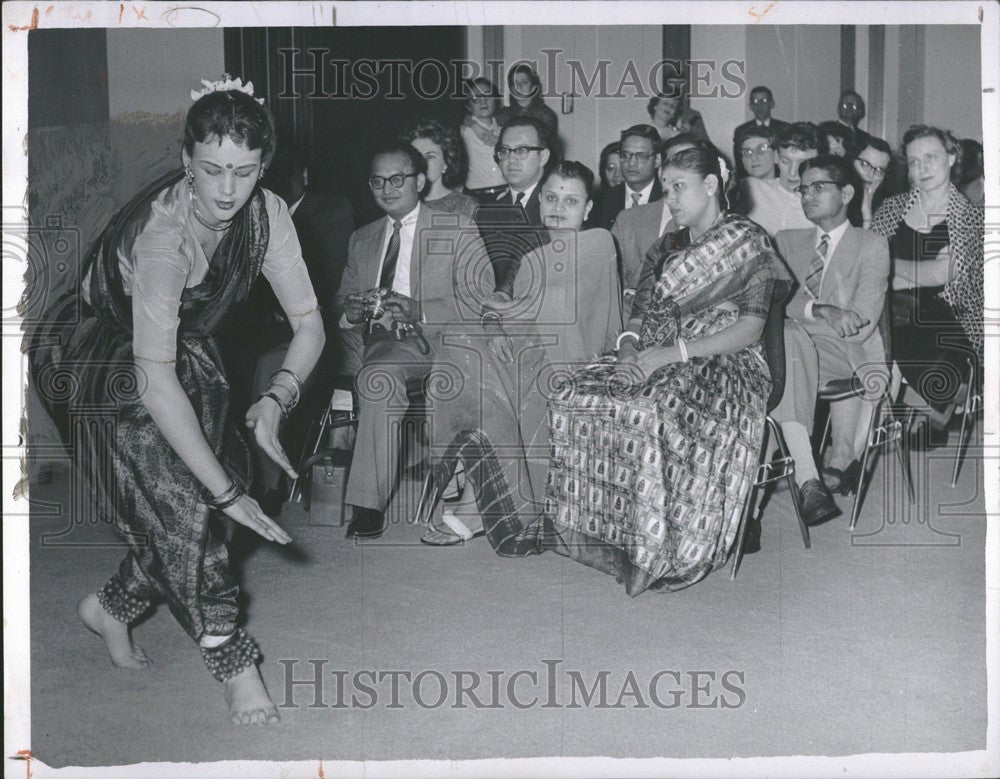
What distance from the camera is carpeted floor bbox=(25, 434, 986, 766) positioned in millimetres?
3816

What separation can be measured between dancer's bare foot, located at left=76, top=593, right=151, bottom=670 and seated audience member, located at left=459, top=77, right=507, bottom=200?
1877 millimetres

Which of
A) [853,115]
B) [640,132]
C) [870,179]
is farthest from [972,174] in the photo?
[640,132]

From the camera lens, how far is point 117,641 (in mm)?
3811

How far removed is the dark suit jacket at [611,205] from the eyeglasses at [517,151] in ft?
0.93

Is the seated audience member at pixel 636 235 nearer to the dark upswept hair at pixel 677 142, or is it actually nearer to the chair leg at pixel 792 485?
the dark upswept hair at pixel 677 142

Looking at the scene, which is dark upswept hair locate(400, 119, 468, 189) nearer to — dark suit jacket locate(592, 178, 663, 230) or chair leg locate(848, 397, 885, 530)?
dark suit jacket locate(592, 178, 663, 230)

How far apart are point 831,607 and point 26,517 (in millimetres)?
2771

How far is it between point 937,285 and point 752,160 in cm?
79

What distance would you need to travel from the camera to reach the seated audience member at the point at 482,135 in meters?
3.96

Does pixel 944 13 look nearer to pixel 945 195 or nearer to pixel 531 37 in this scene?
pixel 945 195

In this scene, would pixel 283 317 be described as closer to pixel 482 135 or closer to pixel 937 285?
pixel 482 135

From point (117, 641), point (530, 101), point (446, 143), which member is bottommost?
point (117, 641)

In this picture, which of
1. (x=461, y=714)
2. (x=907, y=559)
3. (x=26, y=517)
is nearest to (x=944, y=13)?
(x=907, y=559)

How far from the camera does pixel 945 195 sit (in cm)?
412
